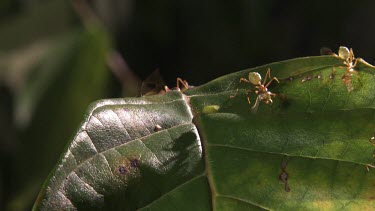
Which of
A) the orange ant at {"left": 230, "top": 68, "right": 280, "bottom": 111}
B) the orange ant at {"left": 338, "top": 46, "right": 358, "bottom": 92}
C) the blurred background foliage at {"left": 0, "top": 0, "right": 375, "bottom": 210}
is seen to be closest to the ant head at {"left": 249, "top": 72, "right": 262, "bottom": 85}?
the orange ant at {"left": 230, "top": 68, "right": 280, "bottom": 111}

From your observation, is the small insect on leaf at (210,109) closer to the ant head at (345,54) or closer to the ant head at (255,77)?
the ant head at (255,77)

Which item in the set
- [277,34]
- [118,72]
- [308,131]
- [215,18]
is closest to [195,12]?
[215,18]

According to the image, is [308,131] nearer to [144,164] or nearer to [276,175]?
[276,175]

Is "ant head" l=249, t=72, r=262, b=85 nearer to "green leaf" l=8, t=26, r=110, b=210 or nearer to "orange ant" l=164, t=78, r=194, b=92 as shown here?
"orange ant" l=164, t=78, r=194, b=92

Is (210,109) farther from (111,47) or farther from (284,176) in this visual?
(111,47)

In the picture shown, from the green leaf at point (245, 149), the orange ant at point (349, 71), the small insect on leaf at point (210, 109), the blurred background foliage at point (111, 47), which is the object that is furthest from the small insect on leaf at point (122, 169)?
the blurred background foliage at point (111, 47)

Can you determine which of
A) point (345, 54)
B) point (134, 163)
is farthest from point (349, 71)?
point (134, 163)
